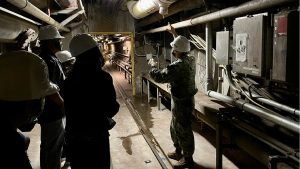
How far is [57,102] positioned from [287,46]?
2237mm

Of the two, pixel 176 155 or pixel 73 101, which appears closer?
pixel 73 101

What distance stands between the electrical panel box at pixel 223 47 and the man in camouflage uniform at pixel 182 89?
432 millimetres

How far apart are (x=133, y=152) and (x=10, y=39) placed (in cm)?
262

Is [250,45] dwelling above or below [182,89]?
above

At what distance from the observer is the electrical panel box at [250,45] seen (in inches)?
107

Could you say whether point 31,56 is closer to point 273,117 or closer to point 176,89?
point 273,117

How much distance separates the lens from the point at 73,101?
103 inches

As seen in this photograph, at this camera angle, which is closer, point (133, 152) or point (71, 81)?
point (71, 81)

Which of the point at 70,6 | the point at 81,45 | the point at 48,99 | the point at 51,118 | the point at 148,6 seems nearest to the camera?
the point at 81,45

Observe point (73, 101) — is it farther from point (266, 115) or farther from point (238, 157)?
point (238, 157)

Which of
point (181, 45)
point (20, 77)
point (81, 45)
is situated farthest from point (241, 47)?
point (20, 77)

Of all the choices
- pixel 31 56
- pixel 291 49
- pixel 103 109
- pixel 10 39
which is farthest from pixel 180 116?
pixel 31 56

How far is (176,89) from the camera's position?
397 cm

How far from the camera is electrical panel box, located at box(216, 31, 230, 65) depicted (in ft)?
11.4
